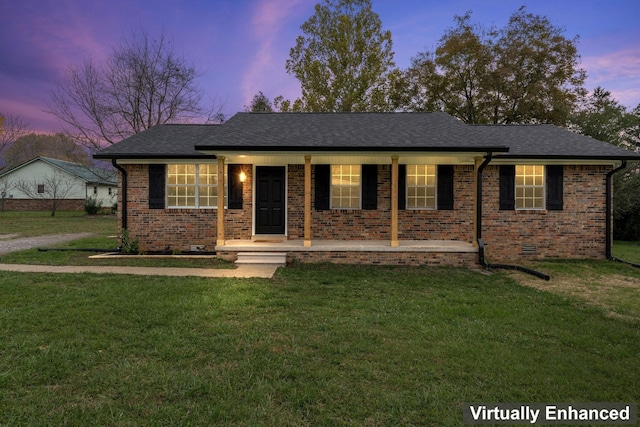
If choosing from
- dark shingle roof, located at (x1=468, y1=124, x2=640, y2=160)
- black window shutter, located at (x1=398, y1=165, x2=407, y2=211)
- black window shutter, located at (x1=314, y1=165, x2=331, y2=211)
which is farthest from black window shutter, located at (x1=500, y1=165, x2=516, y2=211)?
black window shutter, located at (x1=314, y1=165, x2=331, y2=211)

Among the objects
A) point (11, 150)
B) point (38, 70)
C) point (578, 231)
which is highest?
point (38, 70)

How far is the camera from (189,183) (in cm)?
959

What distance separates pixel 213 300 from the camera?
4941mm

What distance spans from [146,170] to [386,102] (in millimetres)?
18359

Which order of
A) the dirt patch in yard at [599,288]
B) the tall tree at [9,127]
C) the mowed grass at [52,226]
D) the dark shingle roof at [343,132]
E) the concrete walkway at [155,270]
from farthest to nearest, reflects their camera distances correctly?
the tall tree at [9,127], the mowed grass at [52,226], the dark shingle roof at [343,132], the concrete walkway at [155,270], the dirt patch in yard at [599,288]

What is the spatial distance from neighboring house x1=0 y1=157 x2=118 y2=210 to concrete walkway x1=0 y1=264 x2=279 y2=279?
89.5 ft

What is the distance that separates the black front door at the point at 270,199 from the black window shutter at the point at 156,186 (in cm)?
284

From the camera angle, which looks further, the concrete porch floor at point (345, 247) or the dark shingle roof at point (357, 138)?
the concrete porch floor at point (345, 247)

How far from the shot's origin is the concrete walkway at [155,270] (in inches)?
267

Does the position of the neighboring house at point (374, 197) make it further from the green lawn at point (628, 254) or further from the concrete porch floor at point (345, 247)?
the green lawn at point (628, 254)

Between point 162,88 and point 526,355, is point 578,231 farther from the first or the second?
point 162,88

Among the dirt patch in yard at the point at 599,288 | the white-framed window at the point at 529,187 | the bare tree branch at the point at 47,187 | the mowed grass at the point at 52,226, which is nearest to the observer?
the dirt patch in yard at the point at 599,288

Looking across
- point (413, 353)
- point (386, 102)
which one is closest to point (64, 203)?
point (386, 102)

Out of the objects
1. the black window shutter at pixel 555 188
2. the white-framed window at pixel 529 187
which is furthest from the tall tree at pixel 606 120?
the white-framed window at pixel 529 187
